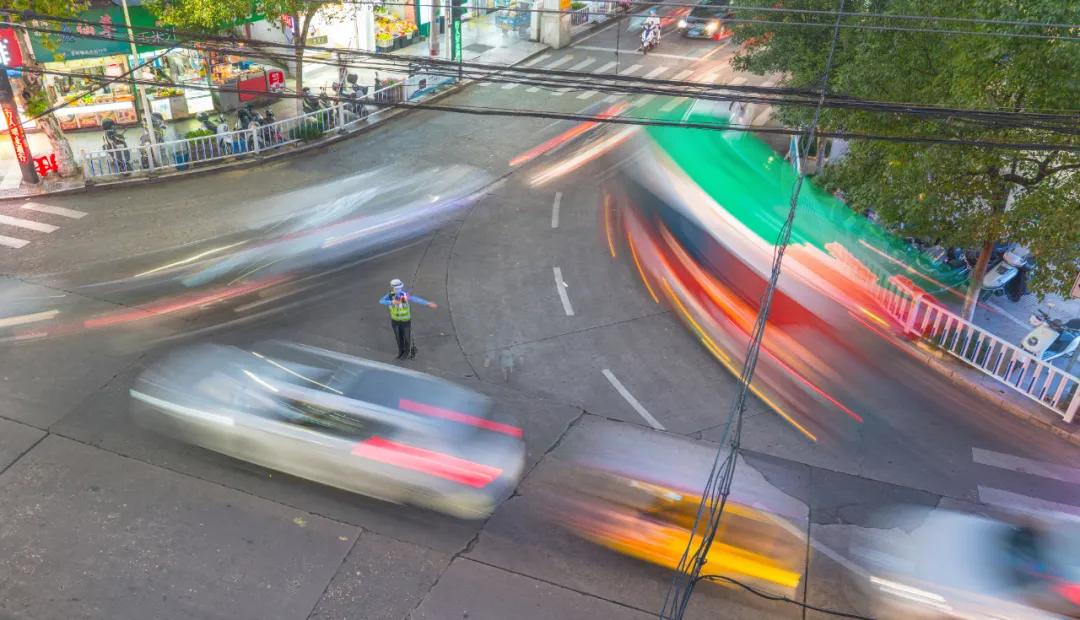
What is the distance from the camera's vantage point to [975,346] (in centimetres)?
1498

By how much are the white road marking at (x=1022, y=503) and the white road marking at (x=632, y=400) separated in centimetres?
465

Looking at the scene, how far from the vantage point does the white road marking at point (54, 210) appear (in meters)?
19.1

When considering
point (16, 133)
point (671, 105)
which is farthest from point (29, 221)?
point (671, 105)

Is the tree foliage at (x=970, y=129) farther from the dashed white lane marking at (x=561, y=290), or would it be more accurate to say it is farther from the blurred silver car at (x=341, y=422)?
the blurred silver car at (x=341, y=422)

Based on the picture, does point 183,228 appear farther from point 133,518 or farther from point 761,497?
point 761,497

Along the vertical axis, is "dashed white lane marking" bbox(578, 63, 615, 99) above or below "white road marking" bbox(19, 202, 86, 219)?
above

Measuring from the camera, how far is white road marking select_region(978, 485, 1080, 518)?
1149 centimetres

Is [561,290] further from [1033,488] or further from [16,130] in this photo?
[16,130]

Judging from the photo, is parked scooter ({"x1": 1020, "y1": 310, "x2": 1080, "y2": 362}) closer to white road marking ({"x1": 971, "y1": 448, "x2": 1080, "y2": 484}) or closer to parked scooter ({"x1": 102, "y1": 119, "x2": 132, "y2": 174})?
white road marking ({"x1": 971, "y1": 448, "x2": 1080, "y2": 484})

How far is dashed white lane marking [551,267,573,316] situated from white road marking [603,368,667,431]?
7.24 feet

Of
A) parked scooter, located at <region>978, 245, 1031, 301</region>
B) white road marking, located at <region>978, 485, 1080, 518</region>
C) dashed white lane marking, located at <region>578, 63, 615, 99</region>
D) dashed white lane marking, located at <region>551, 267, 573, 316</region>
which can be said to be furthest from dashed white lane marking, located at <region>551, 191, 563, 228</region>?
white road marking, located at <region>978, 485, 1080, 518</region>

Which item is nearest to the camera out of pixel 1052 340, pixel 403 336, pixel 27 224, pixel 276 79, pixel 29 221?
pixel 403 336

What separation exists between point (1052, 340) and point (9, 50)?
22835mm

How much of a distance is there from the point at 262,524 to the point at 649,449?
18.3 ft
